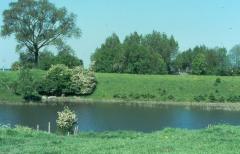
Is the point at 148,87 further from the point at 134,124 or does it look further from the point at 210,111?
the point at 134,124

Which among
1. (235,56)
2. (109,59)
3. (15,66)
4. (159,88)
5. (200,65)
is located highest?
(235,56)

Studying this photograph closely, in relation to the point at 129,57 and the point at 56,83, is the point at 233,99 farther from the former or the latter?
the point at 129,57

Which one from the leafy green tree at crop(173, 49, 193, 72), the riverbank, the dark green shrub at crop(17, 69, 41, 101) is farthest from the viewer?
the leafy green tree at crop(173, 49, 193, 72)

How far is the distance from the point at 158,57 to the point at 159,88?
94.6ft

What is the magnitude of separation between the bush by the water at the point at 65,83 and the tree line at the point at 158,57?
23.0m

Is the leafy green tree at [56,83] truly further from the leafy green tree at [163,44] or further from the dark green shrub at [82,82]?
the leafy green tree at [163,44]

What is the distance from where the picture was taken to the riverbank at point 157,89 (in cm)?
10206

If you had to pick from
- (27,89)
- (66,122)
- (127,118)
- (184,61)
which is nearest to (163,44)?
(184,61)

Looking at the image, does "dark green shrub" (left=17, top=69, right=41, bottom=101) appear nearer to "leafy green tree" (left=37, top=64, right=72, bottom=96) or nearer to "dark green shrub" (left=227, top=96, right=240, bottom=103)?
"leafy green tree" (left=37, top=64, right=72, bottom=96)

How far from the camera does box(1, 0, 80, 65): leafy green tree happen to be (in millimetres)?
119375

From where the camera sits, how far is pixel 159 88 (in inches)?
4242

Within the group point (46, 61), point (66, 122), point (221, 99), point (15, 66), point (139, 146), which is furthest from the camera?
point (15, 66)

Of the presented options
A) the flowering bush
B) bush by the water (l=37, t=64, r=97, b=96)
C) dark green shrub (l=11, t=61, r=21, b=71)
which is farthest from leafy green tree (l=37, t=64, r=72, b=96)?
the flowering bush

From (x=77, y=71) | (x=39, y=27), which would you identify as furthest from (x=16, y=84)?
(x=39, y=27)
